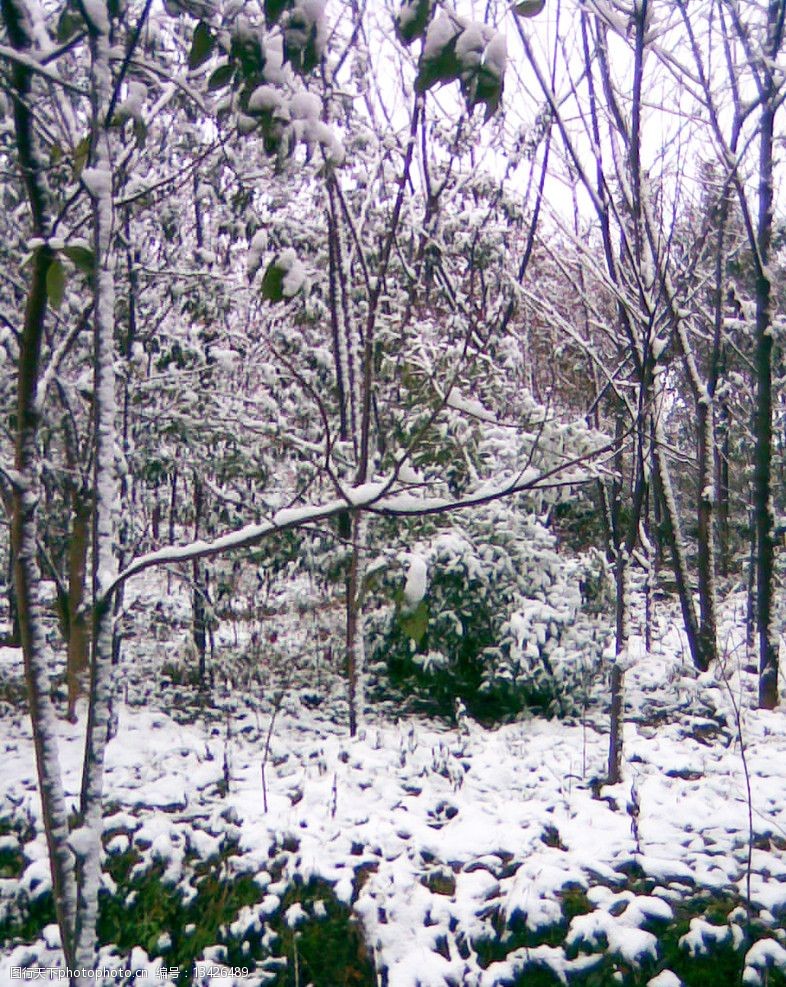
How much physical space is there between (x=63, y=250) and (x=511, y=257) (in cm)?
724

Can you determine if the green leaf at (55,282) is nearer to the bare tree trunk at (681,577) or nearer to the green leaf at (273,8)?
the green leaf at (273,8)

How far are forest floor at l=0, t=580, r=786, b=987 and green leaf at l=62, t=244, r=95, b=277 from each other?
119 inches

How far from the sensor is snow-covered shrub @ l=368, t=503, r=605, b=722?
6.38 meters

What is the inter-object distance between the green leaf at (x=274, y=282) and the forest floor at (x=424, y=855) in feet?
9.82

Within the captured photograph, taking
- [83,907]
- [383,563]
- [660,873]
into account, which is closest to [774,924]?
[660,873]

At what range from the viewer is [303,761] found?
5.34m

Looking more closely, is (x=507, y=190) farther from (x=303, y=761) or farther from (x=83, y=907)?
(x=83, y=907)

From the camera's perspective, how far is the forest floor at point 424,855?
3.19 meters

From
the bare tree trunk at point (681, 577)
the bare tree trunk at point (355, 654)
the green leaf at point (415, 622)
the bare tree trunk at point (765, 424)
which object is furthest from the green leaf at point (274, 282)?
the bare tree trunk at point (681, 577)

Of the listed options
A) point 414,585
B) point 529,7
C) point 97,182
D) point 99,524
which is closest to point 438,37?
point 529,7

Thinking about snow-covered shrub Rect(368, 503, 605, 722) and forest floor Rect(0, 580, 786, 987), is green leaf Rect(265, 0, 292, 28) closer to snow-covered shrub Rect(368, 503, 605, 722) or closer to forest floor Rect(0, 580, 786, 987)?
forest floor Rect(0, 580, 786, 987)

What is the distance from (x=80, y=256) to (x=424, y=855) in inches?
144

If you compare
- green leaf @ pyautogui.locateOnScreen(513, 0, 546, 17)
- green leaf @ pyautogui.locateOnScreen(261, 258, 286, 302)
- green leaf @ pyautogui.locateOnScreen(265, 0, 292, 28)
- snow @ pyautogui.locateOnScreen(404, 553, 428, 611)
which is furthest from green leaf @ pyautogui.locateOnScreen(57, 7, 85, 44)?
snow @ pyautogui.locateOnScreen(404, 553, 428, 611)

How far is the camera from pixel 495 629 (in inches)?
262
